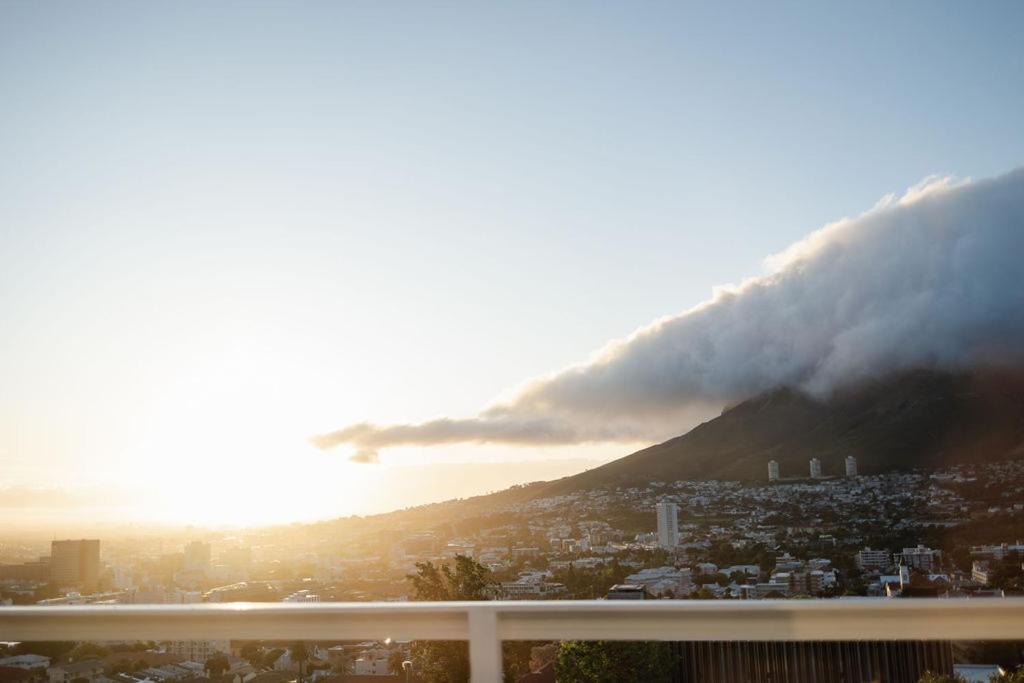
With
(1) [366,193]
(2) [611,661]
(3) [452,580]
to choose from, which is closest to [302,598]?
(2) [611,661]

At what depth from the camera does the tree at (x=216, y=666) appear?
195 cm

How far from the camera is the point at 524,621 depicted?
1718mm

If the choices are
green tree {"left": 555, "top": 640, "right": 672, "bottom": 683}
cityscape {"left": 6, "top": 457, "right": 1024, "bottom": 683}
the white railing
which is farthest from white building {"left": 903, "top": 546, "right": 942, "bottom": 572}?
the white railing

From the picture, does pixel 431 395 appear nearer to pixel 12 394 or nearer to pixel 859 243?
pixel 12 394

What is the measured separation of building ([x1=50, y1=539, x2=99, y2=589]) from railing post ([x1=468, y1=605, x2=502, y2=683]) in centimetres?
375

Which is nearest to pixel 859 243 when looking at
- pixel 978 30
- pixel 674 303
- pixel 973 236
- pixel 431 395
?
pixel 973 236

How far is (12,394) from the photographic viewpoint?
30.0ft

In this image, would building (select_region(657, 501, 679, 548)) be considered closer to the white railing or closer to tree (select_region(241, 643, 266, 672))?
tree (select_region(241, 643, 266, 672))

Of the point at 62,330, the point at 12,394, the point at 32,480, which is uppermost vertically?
the point at 62,330

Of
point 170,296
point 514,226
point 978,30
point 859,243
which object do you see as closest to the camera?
point 170,296

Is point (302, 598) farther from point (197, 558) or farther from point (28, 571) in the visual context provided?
point (197, 558)

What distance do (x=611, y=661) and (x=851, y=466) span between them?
2307 cm

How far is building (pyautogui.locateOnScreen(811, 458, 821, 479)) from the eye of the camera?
79.3ft

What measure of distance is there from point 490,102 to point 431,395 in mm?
10995
